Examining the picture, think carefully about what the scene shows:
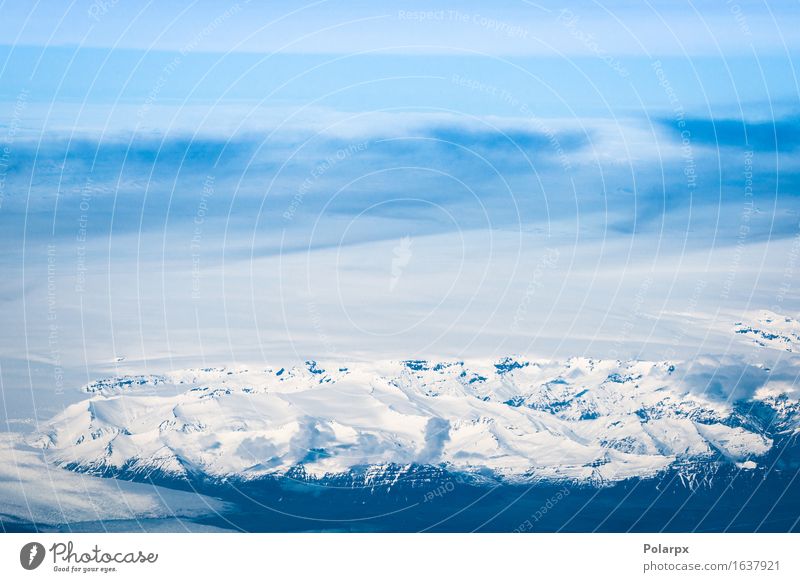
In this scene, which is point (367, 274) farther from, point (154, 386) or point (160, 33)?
point (160, 33)

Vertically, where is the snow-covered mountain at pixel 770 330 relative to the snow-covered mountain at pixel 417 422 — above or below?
above

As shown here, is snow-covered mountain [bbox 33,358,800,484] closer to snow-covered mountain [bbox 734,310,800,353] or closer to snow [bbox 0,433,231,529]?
snow [bbox 0,433,231,529]
